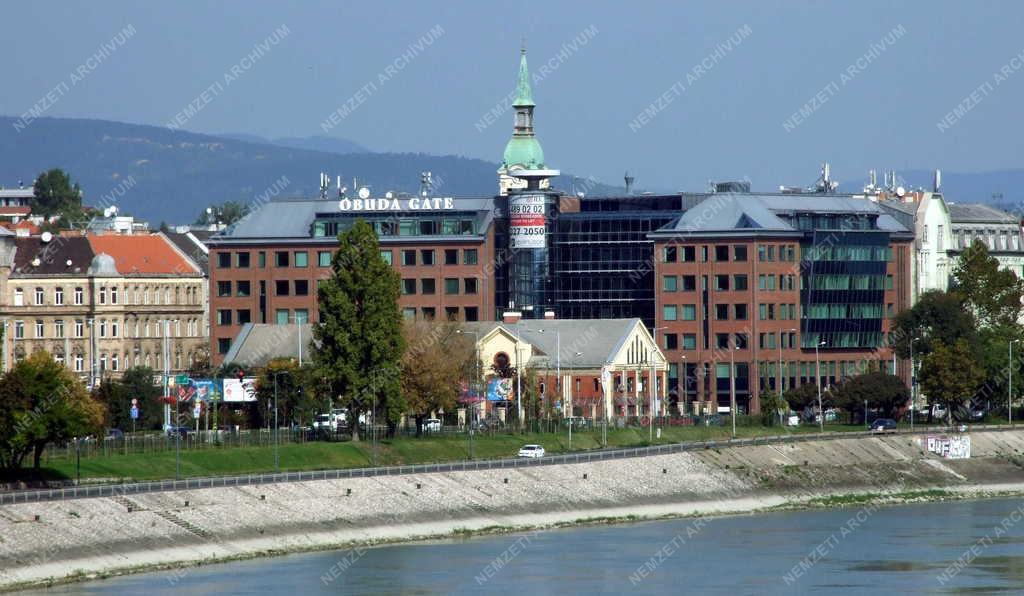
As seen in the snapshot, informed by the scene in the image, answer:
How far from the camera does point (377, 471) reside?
138875 mm

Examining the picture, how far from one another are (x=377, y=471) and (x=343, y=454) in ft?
42.8

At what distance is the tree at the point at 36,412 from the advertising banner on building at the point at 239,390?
45.4 meters

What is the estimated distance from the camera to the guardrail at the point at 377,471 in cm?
11838

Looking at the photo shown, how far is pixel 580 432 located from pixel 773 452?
16.1m

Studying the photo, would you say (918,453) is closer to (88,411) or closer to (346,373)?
(346,373)

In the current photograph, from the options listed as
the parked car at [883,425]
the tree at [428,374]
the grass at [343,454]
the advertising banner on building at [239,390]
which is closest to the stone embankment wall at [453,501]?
the parked car at [883,425]

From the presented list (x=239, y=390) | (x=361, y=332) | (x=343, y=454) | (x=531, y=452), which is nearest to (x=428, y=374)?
(x=531, y=452)

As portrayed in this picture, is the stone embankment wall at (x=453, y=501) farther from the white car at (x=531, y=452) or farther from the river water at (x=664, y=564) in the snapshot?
the white car at (x=531, y=452)

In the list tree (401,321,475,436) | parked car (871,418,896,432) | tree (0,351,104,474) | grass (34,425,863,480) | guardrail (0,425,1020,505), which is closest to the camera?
guardrail (0,425,1020,505)

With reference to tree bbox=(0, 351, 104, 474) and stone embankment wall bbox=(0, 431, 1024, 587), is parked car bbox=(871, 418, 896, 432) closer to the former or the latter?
stone embankment wall bbox=(0, 431, 1024, 587)

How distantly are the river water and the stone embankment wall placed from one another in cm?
228

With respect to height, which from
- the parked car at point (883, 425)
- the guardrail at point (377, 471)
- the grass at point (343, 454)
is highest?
the parked car at point (883, 425)

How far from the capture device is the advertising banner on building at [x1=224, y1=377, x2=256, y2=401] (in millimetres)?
173000

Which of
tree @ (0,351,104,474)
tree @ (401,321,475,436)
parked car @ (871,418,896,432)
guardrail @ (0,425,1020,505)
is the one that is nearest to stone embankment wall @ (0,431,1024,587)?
guardrail @ (0,425,1020,505)
